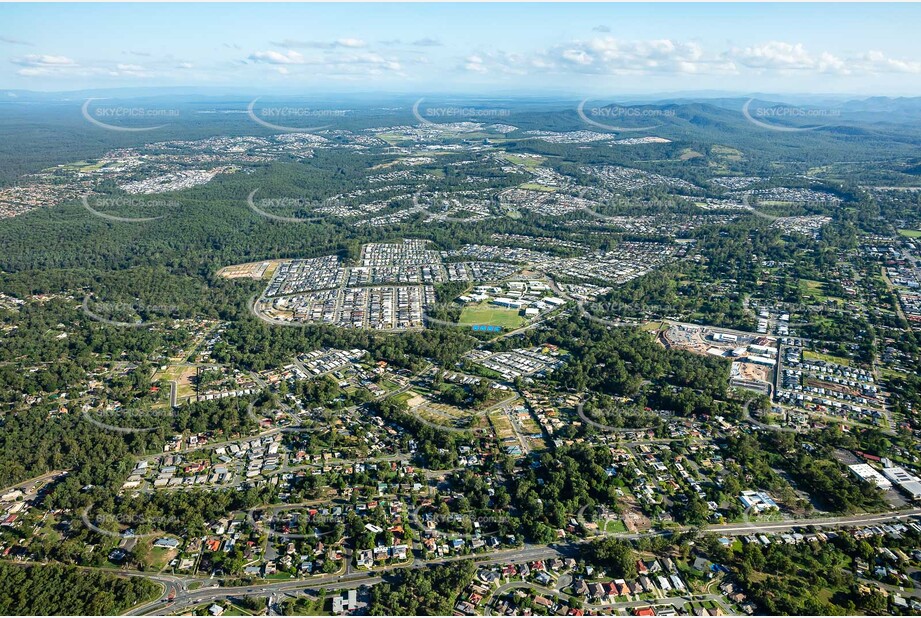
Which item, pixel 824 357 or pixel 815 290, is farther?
pixel 815 290

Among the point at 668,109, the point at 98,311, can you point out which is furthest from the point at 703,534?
the point at 668,109

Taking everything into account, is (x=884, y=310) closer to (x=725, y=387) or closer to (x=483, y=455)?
(x=725, y=387)

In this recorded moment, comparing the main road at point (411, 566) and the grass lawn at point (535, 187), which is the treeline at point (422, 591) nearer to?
the main road at point (411, 566)

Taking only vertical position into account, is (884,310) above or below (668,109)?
below

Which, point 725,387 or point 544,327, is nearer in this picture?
point 725,387

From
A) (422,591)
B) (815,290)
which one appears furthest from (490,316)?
(815,290)

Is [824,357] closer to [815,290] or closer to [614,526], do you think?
[815,290]

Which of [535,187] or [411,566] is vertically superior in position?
[535,187]

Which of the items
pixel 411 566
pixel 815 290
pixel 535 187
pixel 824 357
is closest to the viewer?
pixel 411 566
